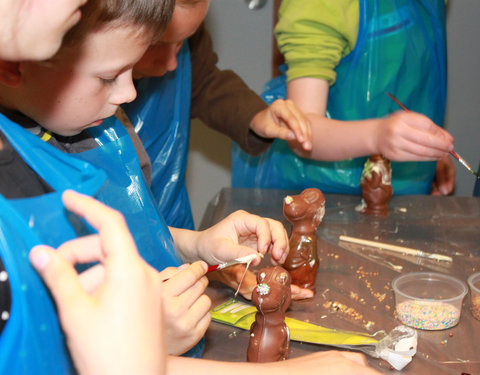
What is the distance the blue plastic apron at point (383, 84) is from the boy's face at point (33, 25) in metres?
1.09

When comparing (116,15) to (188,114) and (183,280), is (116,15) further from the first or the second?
(188,114)

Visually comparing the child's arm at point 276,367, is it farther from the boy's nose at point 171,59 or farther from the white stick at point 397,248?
the boy's nose at point 171,59

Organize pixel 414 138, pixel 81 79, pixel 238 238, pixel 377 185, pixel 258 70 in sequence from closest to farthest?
pixel 81 79 → pixel 238 238 → pixel 414 138 → pixel 377 185 → pixel 258 70

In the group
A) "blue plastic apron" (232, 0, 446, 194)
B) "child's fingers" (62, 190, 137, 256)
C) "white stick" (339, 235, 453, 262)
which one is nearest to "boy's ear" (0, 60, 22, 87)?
"child's fingers" (62, 190, 137, 256)

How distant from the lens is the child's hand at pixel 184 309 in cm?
71

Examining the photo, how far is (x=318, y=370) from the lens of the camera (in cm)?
68

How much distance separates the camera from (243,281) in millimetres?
967

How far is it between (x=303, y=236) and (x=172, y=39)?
463mm

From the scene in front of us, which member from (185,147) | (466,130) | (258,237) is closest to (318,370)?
(258,237)

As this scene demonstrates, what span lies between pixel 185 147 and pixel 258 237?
62cm

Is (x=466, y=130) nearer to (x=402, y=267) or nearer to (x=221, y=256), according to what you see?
(x=402, y=267)

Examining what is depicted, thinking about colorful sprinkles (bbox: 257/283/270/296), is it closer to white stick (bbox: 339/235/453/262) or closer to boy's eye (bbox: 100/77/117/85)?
boy's eye (bbox: 100/77/117/85)

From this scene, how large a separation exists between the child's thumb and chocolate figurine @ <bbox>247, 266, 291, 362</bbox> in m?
0.36

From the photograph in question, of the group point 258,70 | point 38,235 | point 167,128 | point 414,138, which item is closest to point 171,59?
point 167,128
